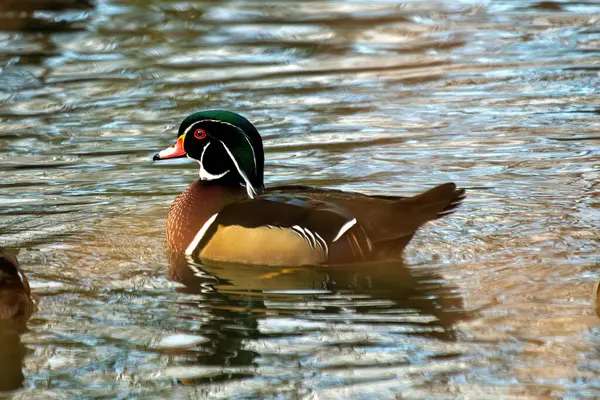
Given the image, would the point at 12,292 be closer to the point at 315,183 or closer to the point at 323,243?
the point at 323,243

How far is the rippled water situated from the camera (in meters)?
6.02

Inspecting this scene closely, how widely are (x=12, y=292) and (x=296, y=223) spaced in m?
1.88

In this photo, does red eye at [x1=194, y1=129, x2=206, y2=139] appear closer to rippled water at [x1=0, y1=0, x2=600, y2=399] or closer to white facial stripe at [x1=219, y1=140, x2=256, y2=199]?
white facial stripe at [x1=219, y1=140, x2=256, y2=199]

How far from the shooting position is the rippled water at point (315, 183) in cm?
602

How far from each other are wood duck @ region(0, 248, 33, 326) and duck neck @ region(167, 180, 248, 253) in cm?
146

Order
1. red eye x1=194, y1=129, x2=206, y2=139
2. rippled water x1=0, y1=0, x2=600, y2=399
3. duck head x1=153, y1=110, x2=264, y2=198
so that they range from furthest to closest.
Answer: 1. red eye x1=194, y1=129, x2=206, y2=139
2. duck head x1=153, y1=110, x2=264, y2=198
3. rippled water x1=0, y1=0, x2=600, y2=399

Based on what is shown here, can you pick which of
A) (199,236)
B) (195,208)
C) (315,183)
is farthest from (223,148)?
(315,183)

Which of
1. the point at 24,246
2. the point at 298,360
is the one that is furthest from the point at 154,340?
the point at 24,246

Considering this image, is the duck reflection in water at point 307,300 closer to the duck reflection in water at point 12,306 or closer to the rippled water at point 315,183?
the rippled water at point 315,183

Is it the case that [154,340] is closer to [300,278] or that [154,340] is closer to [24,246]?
[300,278]

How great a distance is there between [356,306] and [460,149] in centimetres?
376

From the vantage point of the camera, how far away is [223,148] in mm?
8367

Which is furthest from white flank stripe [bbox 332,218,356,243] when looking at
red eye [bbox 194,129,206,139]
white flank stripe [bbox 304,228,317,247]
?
red eye [bbox 194,129,206,139]

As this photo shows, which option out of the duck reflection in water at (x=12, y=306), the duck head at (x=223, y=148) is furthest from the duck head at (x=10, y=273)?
the duck head at (x=223, y=148)
